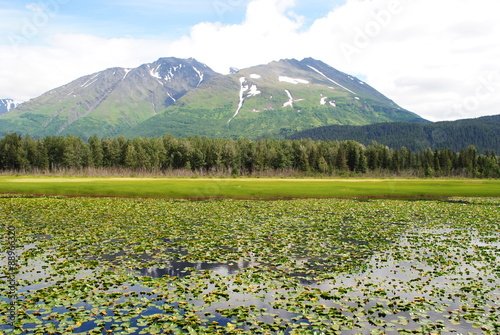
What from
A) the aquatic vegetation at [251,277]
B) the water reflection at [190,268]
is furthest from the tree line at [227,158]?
the water reflection at [190,268]

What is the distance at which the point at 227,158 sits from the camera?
523 feet

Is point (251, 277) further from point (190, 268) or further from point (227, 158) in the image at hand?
point (227, 158)

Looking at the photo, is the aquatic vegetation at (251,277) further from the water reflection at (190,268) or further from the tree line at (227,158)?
the tree line at (227,158)

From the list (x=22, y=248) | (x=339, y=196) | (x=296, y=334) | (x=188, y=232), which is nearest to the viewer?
(x=296, y=334)

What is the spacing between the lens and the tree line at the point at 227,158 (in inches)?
5817

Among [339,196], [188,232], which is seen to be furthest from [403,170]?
[188,232]

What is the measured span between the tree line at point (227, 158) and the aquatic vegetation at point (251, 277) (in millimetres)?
115718

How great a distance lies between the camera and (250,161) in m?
165

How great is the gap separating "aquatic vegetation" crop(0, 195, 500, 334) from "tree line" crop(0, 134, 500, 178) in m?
116

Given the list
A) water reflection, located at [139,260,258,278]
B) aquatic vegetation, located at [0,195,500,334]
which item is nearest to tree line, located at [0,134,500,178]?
aquatic vegetation, located at [0,195,500,334]

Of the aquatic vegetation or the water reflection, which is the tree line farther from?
the water reflection

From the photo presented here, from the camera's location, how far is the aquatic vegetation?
13.4 meters

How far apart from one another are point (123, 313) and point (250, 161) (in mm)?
151042

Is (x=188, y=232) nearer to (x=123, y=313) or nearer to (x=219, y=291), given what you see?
(x=219, y=291)
